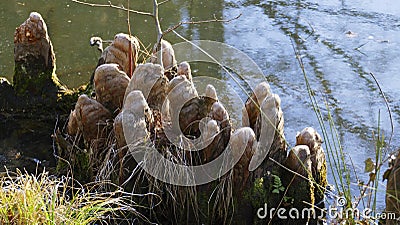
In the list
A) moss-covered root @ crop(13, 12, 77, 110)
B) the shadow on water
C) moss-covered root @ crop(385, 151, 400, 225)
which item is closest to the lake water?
the shadow on water

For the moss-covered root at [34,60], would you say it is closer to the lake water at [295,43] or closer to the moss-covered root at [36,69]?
the moss-covered root at [36,69]

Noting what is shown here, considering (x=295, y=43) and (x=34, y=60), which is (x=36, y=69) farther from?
(x=295, y=43)

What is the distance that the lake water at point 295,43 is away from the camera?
14.2 ft

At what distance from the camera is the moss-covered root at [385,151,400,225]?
2089 millimetres

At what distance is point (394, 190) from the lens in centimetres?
214

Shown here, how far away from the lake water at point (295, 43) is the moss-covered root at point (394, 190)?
121 cm

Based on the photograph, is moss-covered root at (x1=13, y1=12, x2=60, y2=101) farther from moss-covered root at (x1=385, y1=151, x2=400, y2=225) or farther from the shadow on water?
moss-covered root at (x1=385, y1=151, x2=400, y2=225)

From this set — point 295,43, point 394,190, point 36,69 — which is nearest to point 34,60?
point 36,69

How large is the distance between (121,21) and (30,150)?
2500 millimetres

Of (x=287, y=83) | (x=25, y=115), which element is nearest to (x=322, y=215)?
(x=287, y=83)

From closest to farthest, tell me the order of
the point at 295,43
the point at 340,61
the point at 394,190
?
the point at 394,190 < the point at 340,61 < the point at 295,43

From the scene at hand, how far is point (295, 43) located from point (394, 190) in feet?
11.5

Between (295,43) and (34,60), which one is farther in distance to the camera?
(295,43)

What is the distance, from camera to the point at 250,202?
305 centimetres
